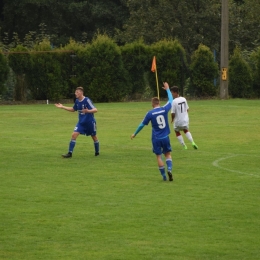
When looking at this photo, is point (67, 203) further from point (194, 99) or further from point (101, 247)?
point (194, 99)

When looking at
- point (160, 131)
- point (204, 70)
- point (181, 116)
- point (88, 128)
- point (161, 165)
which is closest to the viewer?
point (161, 165)

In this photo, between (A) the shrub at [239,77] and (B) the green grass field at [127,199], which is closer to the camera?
(B) the green grass field at [127,199]

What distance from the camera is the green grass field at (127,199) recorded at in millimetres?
10781

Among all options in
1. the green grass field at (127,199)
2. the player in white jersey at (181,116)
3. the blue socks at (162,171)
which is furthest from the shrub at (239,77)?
the blue socks at (162,171)

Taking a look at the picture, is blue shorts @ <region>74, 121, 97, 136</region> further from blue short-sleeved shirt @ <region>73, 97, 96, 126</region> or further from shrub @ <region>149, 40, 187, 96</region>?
shrub @ <region>149, 40, 187, 96</region>

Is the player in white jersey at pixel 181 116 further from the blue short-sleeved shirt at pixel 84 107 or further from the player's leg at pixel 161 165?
the player's leg at pixel 161 165

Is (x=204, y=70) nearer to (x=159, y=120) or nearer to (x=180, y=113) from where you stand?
(x=180, y=113)

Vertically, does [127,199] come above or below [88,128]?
below

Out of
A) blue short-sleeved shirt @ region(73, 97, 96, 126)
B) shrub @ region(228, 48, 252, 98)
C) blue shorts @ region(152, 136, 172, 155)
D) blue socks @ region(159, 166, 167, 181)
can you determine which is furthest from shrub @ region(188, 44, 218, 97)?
blue shorts @ region(152, 136, 172, 155)

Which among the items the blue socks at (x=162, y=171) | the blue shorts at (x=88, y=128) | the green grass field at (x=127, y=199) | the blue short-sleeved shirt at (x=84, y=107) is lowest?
the green grass field at (x=127, y=199)

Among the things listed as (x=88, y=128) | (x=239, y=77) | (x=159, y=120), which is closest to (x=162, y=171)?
(x=159, y=120)

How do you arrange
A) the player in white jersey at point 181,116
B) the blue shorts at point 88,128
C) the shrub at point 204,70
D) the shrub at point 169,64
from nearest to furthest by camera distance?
1. the blue shorts at point 88,128
2. the player in white jersey at point 181,116
3. the shrub at point 169,64
4. the shrub at point 204,70

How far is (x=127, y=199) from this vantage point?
1429cm

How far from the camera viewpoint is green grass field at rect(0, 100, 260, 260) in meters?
10.8
